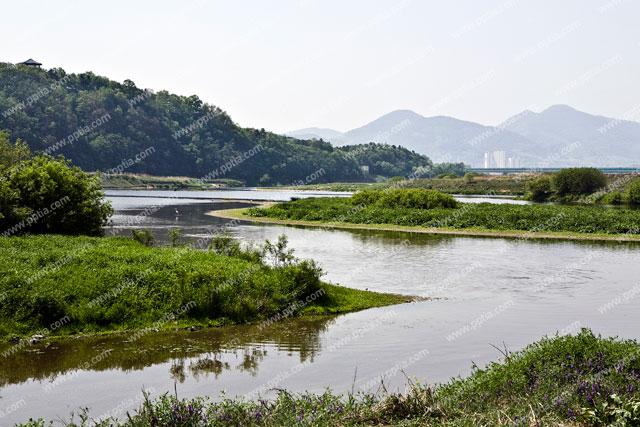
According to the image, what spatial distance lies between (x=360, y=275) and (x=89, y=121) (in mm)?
194323

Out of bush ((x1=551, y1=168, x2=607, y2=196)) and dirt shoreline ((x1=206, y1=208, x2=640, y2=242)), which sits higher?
bush ((x1=551, y1=168, x2=607, y2=196))

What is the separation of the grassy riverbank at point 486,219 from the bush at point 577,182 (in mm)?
52916

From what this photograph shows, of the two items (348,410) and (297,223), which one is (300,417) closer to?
(348,410)

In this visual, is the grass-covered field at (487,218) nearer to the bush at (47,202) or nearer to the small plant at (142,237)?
Answer: the small plant at (142,237)

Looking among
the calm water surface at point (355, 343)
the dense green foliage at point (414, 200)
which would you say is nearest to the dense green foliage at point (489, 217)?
the dense green foliage at point (414, 200)

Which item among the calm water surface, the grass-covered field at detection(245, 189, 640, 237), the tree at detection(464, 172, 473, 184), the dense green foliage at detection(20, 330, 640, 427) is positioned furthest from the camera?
the tree at detection(464, 172, 473, 184)

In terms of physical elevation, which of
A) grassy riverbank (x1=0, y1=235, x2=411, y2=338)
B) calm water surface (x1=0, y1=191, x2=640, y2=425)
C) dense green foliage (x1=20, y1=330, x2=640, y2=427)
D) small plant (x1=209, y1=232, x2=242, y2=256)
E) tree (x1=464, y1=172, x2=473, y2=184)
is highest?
tree (x1=464, y1=172, x2=473, y2=184)

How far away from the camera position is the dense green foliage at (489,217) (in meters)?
48.1

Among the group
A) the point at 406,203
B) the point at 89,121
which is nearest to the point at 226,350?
the point at 406,203

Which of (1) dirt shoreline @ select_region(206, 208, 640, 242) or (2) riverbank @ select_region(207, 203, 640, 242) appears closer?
(1) dirt shoreline @ select_region(206, 208, 640, 242)

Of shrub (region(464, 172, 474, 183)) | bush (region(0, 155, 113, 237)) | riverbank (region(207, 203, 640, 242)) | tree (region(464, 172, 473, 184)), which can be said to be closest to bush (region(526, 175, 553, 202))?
tree (region(464, 172, 473, 184))

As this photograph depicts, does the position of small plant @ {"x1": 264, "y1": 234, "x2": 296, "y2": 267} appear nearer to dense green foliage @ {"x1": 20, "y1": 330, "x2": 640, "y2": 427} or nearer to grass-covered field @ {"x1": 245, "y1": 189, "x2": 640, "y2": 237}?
dense green foliage @ {"x1": 20, "y1": 330, "x2": 640, "y2": 427}

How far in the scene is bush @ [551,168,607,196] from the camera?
105 meters

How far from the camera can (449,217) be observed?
2110 inches
